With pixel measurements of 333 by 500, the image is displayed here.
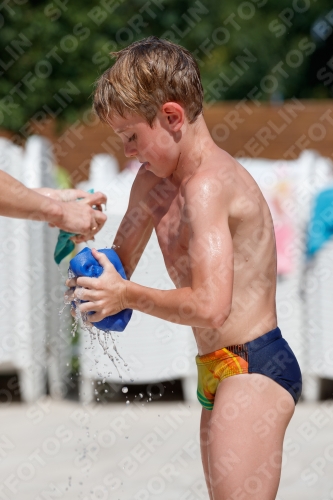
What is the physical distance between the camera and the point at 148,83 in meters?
2.13

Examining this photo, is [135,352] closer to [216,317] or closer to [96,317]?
[96,317]

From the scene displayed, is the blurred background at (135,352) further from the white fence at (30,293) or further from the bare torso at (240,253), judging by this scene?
the bare torso at (240,253)

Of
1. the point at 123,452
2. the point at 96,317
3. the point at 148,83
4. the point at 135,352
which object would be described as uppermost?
the point at 148,83

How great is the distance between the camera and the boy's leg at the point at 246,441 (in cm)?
206

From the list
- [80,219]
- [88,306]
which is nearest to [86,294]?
[88,306]

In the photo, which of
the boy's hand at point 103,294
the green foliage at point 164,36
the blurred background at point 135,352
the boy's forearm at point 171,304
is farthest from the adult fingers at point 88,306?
the green foliage at point 164,36

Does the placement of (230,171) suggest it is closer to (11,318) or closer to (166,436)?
(166,436)

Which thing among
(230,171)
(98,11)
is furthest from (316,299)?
(98,11)

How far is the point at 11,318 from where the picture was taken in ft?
16.9

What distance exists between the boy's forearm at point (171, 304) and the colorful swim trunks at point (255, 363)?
0.22 m

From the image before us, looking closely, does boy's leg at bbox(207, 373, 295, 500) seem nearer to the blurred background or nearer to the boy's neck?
the blurred background

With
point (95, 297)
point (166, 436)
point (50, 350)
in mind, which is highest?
point (95, 297)

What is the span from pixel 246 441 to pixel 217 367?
25 cm

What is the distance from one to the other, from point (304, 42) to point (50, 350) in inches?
382
